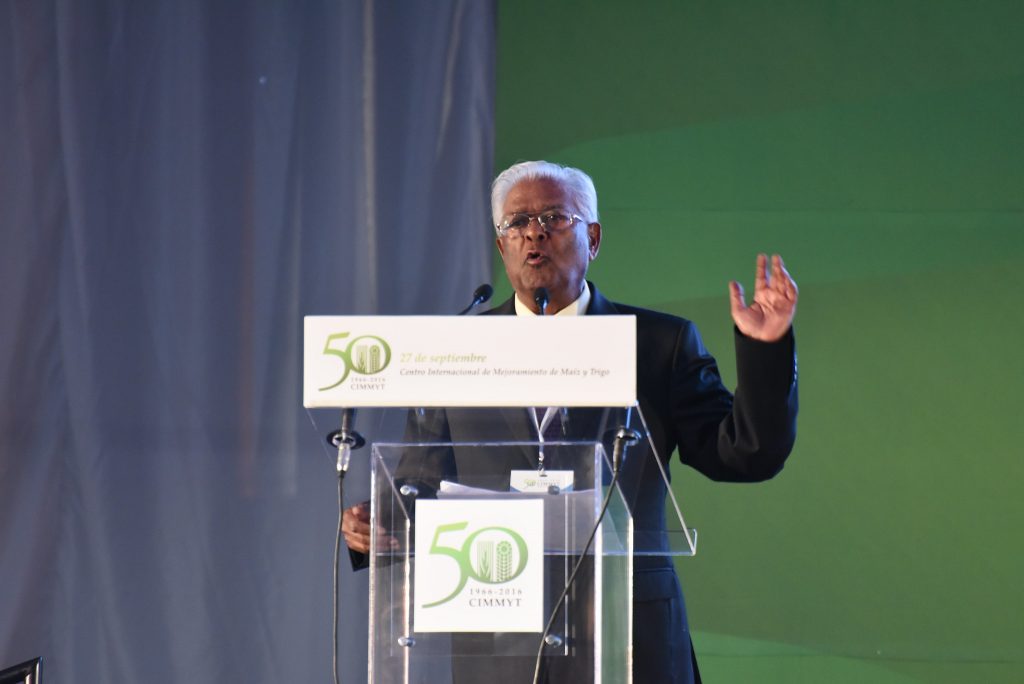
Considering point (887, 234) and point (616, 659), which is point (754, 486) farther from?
point (616, 659)

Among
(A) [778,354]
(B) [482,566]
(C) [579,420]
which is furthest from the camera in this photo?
(A) [778,354]

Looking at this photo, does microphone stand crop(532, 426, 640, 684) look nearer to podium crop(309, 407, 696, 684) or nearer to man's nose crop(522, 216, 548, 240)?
podium crop(309, 407, 696, 684)

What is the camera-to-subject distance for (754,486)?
3.49 metres

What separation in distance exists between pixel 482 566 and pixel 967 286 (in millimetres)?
2574

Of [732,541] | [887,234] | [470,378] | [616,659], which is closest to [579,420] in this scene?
[470,378]

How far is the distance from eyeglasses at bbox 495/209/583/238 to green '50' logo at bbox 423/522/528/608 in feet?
3.17

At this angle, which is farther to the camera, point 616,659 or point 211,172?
point 211,172

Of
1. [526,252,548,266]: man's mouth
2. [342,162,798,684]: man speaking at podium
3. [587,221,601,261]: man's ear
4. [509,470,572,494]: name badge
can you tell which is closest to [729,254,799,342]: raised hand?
[342,162,798,684]: man speaking at podium

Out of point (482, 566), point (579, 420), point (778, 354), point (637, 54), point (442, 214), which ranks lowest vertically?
point (482, 566)

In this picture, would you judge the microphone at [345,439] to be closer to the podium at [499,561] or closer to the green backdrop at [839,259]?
the podium at [499,561]

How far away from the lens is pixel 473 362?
1469 mm

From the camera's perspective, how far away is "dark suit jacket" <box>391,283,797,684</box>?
5.03ft

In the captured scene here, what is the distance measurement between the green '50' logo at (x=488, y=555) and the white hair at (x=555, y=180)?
104cm

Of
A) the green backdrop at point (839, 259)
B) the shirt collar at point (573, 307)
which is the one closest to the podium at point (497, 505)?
the shirt collar at point (573, 307)
